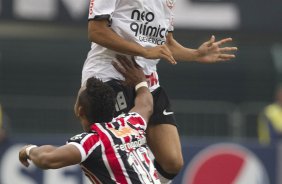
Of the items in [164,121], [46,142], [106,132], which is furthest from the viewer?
[46,142]

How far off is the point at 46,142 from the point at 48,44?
597cm

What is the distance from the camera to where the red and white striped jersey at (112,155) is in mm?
6117

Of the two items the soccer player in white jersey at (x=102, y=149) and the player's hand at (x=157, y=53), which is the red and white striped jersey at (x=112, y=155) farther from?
the player's hand at (x=157, y=53)

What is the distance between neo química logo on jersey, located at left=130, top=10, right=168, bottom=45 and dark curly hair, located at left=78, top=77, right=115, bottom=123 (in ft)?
3.43

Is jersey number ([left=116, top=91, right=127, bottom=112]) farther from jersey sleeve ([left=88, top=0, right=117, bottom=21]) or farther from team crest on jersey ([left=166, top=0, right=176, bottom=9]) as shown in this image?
team crest on jersey ([left=166, top=0, right=176, bottom=9])

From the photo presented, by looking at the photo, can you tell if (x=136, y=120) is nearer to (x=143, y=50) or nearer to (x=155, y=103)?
(x=143, y=50)

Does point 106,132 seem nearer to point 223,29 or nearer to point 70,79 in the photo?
point 223,29

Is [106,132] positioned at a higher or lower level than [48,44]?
higher

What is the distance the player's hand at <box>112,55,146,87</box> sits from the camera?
721 cm

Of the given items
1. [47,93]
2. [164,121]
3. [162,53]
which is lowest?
[47,93]

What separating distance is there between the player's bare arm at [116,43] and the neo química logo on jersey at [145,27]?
0.67 ft

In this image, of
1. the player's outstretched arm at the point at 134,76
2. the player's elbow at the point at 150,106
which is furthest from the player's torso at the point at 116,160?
the player's outstretched arm at the point at 134,76

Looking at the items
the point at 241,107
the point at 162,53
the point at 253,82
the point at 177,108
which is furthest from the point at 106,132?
the point at 253,82

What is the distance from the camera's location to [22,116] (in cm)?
1533
